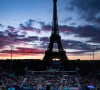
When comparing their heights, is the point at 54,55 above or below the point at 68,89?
above

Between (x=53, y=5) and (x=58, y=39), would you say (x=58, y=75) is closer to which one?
(x=58, y=39)

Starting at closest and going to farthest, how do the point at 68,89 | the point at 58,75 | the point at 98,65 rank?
the point at 68,89, the point at 58,75, the point at 98,65

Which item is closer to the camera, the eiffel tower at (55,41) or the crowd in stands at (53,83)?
the crowd in stands at (53,83)

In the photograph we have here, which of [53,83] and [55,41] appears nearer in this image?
[53,83]

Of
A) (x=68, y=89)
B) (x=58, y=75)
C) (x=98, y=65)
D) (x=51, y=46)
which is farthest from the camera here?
(x=98, y=65)

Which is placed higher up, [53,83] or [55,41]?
[55,41]

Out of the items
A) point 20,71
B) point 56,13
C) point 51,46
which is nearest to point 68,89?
point 51,46

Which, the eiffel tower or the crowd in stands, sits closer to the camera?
the crowd in stands

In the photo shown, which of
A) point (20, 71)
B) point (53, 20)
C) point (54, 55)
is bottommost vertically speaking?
point (20, 71)

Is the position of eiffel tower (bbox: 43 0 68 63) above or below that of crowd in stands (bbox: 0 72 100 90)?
above

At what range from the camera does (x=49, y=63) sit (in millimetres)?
59812

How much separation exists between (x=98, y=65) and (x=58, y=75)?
3909 centimetres

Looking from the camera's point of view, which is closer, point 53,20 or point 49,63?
point 53,20

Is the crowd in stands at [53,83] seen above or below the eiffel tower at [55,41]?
below
